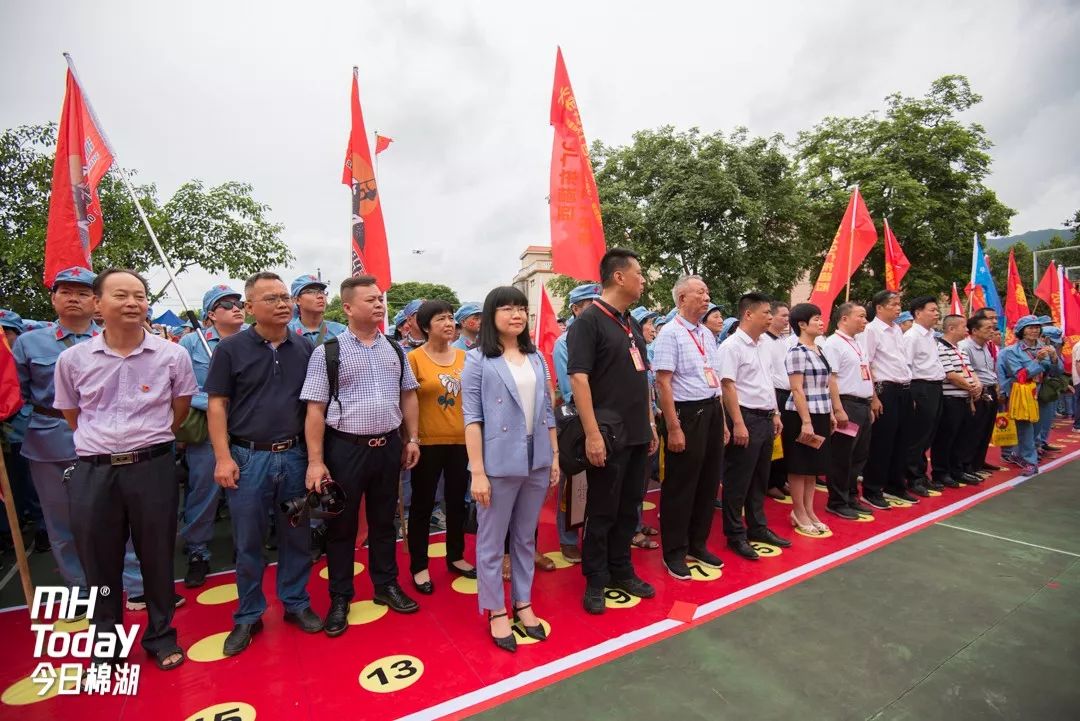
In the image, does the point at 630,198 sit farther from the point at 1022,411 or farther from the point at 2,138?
the point at 2,138

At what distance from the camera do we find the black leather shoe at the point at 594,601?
9.87 ft

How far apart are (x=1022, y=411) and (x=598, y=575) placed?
596cm

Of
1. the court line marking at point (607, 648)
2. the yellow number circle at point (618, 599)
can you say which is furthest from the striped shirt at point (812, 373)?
the yellow number circle at point (618, 599)

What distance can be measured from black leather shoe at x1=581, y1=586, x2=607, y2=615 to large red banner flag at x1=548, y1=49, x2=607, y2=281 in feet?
7.87

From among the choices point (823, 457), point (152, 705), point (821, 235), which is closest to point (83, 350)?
point (152, 705)

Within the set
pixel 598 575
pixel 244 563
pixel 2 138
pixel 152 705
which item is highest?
pixel 2 138

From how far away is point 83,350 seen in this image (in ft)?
8.09

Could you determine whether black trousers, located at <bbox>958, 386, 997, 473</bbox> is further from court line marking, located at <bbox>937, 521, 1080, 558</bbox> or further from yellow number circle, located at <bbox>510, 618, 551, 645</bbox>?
yellow number circle, located at <bbox>510, 618, 551, 645</bbox>

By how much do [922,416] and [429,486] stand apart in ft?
16.5

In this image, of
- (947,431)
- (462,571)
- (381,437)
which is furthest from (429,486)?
(947,431)

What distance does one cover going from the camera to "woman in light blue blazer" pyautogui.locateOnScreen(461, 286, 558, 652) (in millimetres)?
2633

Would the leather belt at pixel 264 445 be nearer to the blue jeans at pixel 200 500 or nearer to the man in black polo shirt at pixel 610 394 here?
the blue jeans at pixel 200 500

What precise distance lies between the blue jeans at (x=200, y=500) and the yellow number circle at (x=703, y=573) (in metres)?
3.40

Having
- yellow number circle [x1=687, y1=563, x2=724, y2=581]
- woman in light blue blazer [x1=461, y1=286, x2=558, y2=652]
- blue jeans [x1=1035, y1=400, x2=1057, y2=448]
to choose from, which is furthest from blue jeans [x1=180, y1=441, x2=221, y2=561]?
blue jeans [x1=1035, y1=400, x2=1057, y2=448]
